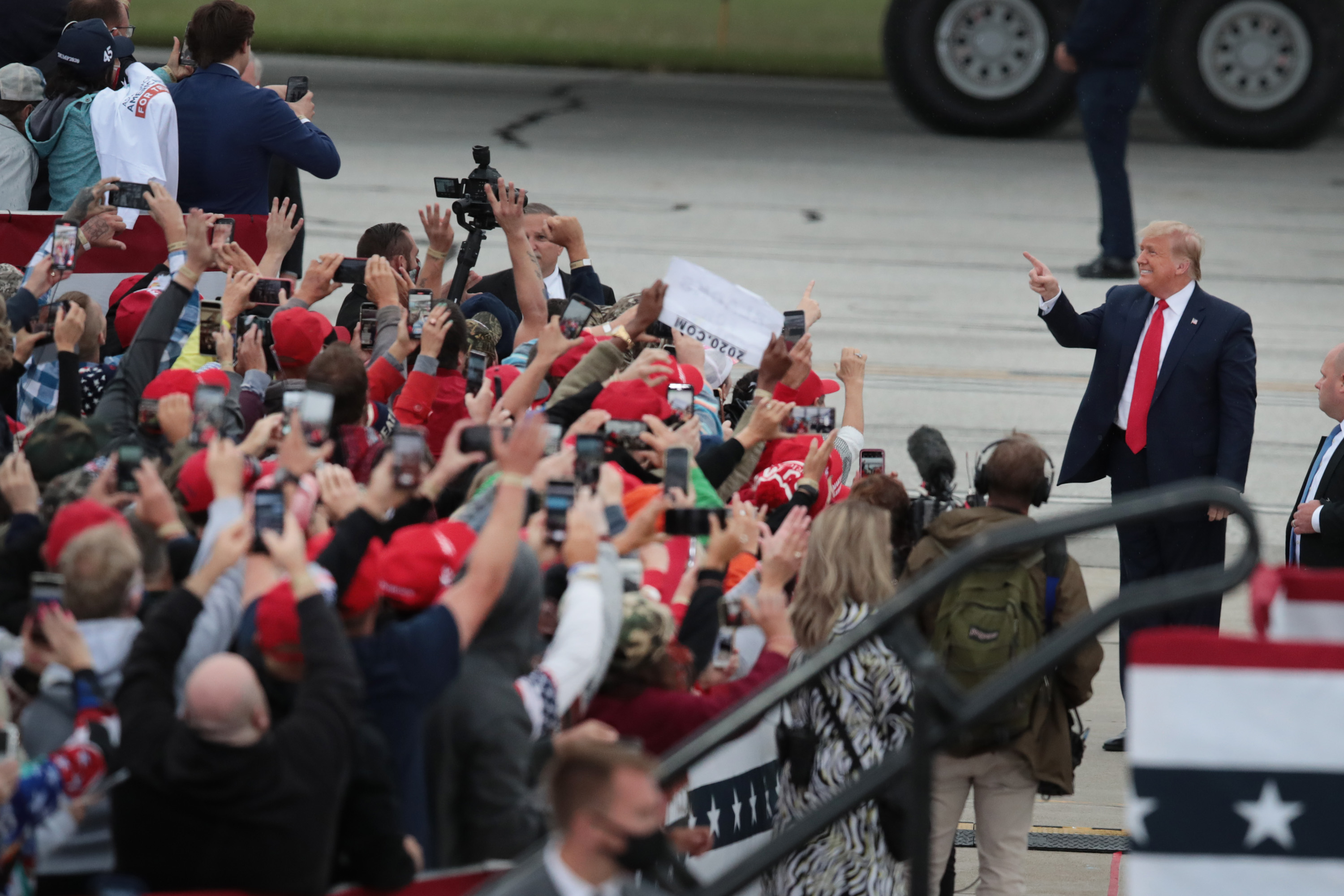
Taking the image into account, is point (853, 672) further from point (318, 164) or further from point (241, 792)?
point (318, 164)

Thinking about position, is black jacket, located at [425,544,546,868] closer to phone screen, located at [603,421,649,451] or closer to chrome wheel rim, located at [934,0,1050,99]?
phone screen, located at [603,421,649,451]

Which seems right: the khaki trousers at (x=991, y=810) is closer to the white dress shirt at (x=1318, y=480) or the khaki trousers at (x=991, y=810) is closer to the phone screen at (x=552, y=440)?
the phone screen at (x=552, y=440)

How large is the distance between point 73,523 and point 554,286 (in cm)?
494

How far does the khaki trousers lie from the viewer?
17.0 ft

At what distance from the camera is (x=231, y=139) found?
26.8 feet

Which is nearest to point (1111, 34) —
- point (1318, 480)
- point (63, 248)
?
point (1318, 480)

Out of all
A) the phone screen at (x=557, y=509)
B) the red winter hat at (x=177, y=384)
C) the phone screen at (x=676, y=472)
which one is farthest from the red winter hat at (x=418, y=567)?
the red winter hat at (x=177, y=384)

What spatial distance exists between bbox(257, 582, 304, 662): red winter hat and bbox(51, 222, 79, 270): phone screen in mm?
2972

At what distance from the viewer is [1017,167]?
17.1 meters

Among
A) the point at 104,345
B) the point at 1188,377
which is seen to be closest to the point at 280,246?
the point at 104,345

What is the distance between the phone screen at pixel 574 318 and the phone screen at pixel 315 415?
2257 mm

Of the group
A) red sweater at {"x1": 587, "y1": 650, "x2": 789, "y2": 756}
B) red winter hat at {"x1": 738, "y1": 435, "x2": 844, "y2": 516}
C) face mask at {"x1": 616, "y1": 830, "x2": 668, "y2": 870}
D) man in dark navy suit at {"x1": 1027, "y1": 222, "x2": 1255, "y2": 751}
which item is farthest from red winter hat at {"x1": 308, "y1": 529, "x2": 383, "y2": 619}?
man in dark navy suit at {"x1": 1027, "y1": 222, "x2": 1255, "y2": 751}

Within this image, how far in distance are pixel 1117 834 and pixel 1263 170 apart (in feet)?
40.5

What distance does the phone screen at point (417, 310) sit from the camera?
20.3 feet
